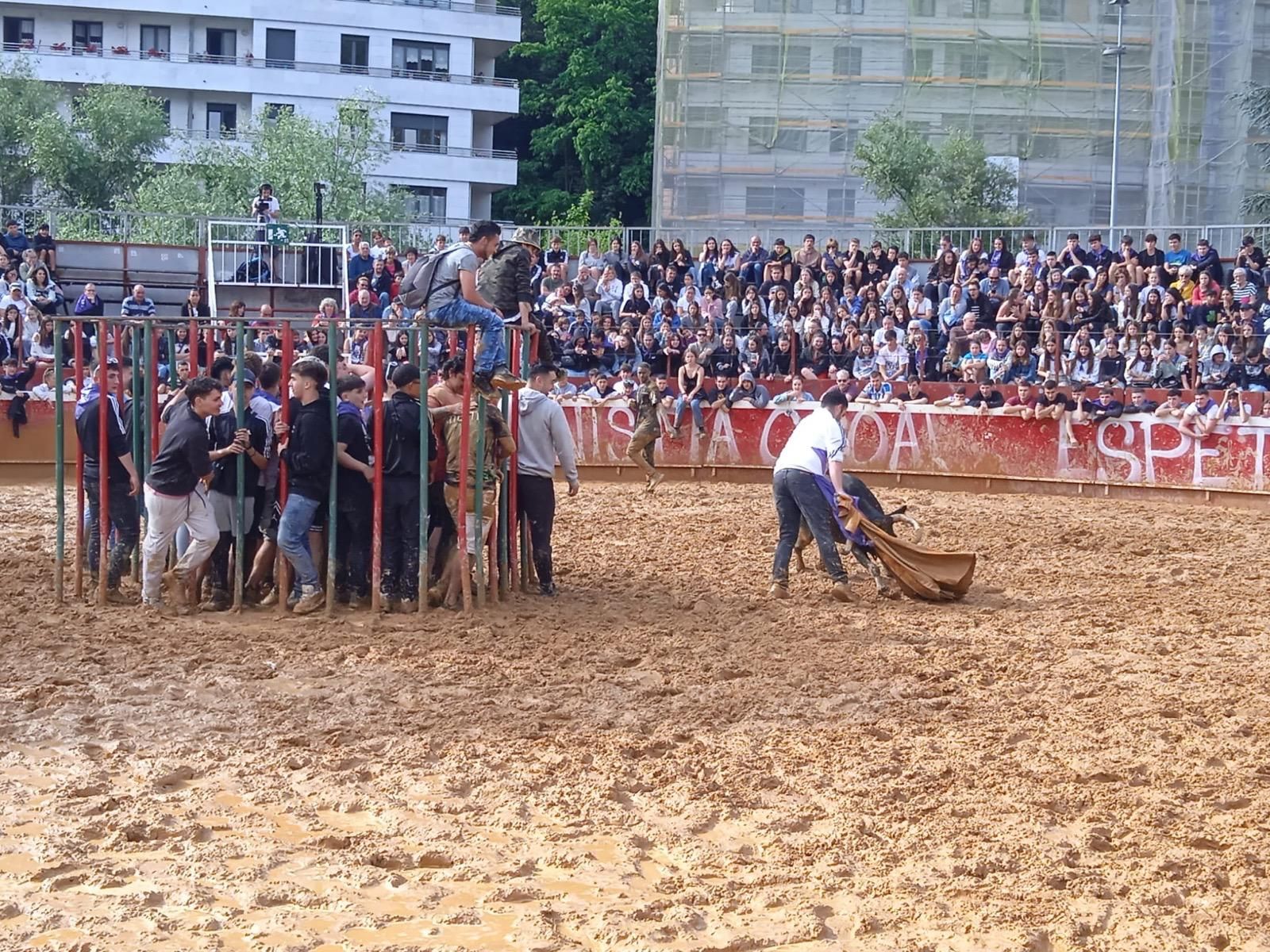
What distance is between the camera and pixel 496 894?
597 centimetres

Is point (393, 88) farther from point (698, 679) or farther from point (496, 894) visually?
point (496, 894)

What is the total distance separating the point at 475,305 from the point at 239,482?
6.98ft

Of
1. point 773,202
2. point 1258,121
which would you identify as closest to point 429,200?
point 773,202

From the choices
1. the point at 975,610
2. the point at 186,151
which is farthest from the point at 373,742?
the point at 186,151

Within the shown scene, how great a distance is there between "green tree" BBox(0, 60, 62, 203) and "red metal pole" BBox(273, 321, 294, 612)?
36.5 metres

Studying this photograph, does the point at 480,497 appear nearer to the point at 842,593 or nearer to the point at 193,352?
the point at 193,352

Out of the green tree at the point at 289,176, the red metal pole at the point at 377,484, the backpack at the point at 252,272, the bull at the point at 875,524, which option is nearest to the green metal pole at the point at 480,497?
the red metal pole at the point at 377,484

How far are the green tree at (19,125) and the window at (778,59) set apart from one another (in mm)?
20461

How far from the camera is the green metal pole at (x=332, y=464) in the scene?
1051 centimetres

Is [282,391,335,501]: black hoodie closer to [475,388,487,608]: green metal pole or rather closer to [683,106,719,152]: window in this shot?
[475,388,487,608]: green metal pole

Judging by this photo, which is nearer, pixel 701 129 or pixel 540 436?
pixel 540 436

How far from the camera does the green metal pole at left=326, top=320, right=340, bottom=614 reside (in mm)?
10508

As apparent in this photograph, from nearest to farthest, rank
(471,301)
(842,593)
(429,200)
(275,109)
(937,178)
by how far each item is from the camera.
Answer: (471,301) < (842,593) < (937,178) < (275,109) < (429,200)

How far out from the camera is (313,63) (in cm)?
5269
